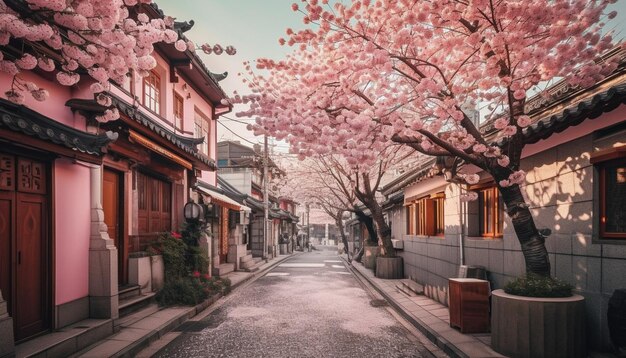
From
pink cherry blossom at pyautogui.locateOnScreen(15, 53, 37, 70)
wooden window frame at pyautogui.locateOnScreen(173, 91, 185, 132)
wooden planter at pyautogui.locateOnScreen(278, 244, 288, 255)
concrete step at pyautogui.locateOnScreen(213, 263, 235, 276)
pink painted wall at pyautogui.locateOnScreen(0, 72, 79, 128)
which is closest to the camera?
pink cherry blossom at pyautogui.locateOnScreen(15, 53, 37, 70)

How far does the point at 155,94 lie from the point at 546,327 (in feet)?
39.3

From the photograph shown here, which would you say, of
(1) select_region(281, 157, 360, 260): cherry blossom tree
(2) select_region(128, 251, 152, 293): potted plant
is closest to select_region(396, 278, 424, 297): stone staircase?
(2) select_region(128, 251, 152, 293): potted plant

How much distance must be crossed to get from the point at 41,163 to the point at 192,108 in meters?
9.17

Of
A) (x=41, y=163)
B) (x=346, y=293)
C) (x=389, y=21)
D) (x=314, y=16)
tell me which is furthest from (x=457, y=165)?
(x=41, y=163)

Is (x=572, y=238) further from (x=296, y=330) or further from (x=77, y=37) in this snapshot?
(x=77, y=37)

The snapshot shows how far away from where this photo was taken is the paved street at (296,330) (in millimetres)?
6758

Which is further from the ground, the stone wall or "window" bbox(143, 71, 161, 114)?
"window" bbox(143, 71, 161, 114)

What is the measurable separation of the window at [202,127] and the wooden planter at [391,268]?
9122 millimetres

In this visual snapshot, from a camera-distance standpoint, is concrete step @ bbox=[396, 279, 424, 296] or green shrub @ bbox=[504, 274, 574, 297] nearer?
green shrub @ bbox=[504, 274, 574, 297]

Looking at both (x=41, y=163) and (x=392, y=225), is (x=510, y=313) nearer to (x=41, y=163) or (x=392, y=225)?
(x=41, y=163)

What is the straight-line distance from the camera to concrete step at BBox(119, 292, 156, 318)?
8532 millimetres

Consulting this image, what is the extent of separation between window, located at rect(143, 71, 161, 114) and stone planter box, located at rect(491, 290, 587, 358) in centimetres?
1072

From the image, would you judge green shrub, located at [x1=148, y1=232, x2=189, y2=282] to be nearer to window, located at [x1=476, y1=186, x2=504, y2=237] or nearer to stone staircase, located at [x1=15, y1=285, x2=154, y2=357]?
stone staircase, located at [x1=15, y1=285, x2=154, y2=357]

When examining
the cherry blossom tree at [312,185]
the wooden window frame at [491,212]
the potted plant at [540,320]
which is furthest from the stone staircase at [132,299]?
the cherry blossom tree at [312,185]
